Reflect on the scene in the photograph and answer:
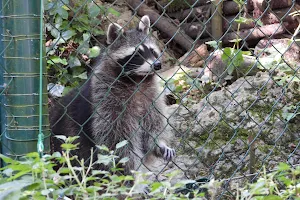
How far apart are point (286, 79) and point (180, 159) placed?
1210mm

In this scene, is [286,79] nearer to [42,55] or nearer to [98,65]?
[98,65]

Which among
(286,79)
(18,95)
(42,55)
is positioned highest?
(42,55)

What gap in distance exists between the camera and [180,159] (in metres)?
4.45

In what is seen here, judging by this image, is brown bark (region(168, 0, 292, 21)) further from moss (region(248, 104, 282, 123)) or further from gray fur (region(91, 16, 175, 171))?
gray fur (region(91, 16, 175, 171))

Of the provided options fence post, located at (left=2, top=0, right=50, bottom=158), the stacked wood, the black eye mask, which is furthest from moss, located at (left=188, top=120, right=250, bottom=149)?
fence post, located at (left=2, top=0, right=50, bottom=158)

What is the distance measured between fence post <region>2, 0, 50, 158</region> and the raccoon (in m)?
1.13

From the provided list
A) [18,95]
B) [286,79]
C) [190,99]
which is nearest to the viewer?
[18,95]

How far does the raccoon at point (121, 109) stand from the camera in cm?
381

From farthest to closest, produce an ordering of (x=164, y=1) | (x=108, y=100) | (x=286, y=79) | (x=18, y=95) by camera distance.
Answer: (x=164, y=1) < (x=286, y=79) < (x=108, y=100) < (x=18, y=95)

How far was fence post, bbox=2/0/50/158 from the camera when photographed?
96.0 inches

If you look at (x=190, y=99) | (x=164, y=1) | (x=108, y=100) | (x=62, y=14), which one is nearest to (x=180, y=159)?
(x=108, y=100)

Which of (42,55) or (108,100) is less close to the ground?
(42,55)

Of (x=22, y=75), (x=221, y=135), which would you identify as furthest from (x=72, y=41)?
(x=22, y=75)

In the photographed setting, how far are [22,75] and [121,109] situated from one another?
1520 mm
